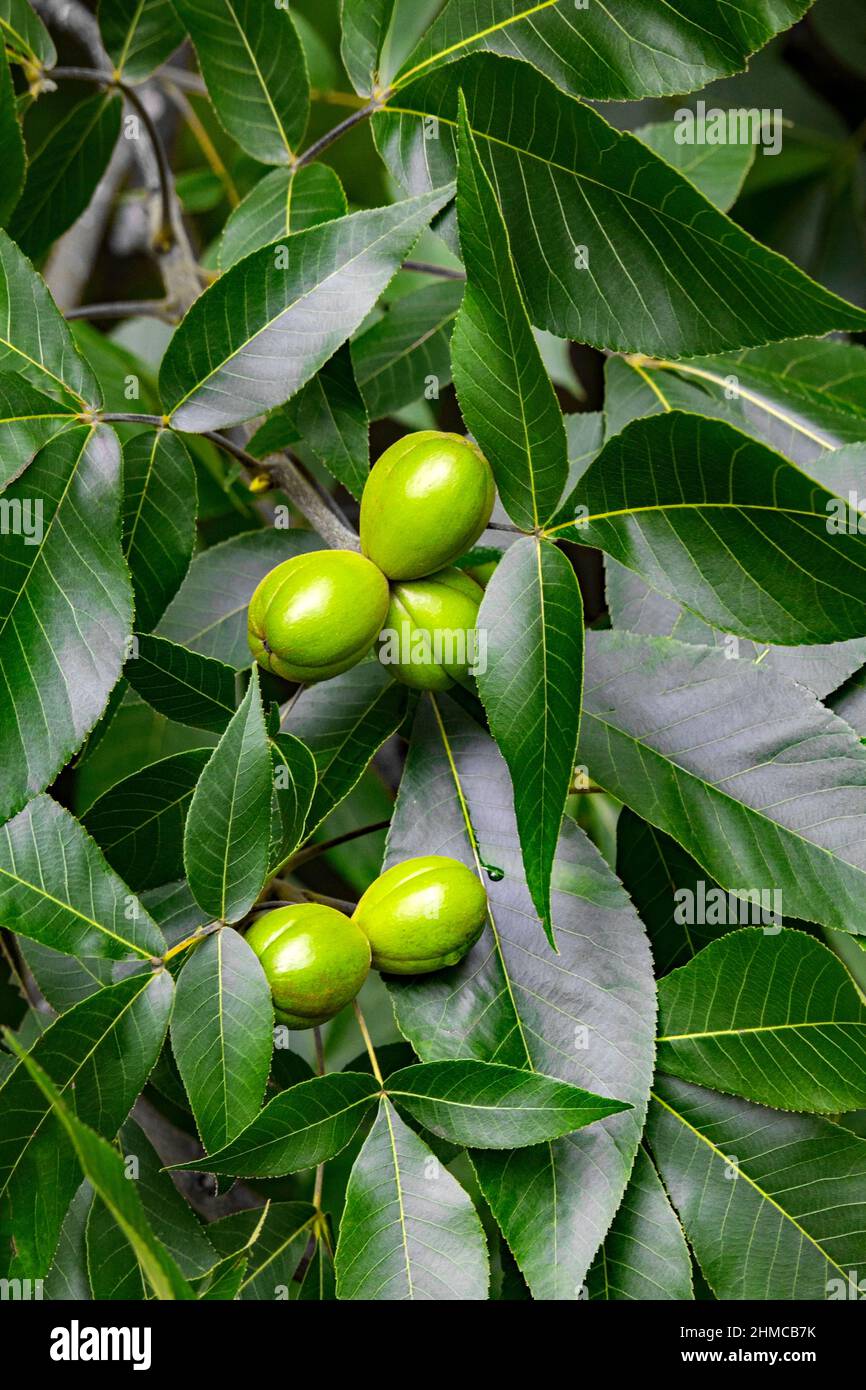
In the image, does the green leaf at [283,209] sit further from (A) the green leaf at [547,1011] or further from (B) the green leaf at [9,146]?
(A) the green leaf at [547,1011]

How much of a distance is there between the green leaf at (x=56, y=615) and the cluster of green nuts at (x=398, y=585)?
6 cm

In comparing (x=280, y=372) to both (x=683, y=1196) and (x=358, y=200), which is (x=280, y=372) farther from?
(x=358, y=200)

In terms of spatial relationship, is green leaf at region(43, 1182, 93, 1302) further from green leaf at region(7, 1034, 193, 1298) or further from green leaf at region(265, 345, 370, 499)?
green leaf at region(265, 345, 370, 499)

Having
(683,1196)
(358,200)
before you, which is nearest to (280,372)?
(683,1196)

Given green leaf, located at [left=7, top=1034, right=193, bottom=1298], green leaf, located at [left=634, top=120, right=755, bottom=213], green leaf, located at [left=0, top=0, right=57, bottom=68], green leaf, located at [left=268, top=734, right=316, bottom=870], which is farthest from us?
green leaf, located at [left=634, top=120, right=755, bottom=213]

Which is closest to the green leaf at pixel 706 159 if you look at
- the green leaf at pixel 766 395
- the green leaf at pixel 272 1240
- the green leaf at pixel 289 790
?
the green leaf at pixel 766 395

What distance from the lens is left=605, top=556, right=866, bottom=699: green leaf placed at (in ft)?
1.54

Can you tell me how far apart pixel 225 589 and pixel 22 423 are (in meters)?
0.18

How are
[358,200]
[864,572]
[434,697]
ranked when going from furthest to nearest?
1. [358,200]
2. [434,697]
3. [864,572]

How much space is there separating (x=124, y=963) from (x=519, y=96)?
0.34m

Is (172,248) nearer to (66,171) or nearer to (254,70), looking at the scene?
(66,171)

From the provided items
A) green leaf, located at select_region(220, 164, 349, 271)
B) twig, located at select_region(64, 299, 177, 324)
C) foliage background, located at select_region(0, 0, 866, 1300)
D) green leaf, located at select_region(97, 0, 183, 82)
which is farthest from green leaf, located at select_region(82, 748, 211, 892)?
green leaf, located at select_region(97, 0, 183, 82)

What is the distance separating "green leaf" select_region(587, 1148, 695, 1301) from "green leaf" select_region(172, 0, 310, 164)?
0.45m

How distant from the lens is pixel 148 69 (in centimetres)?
63
